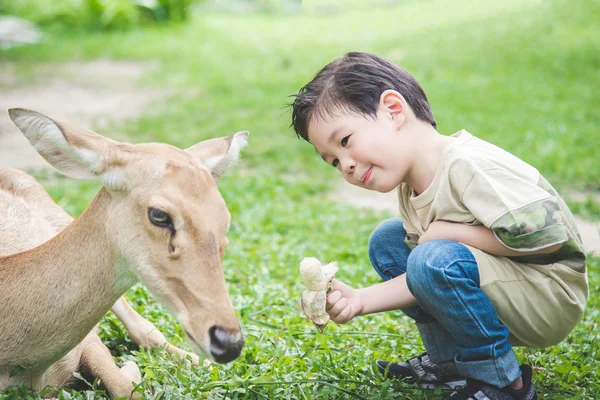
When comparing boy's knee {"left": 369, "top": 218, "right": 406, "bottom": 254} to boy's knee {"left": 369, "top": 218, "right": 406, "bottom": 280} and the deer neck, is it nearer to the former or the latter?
boy's knee {"left": 369, "top": 218, "right": 406, "bottom": 280}

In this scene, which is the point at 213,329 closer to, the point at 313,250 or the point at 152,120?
the point at 313,250

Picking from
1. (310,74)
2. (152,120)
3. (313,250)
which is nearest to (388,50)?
(310,74)

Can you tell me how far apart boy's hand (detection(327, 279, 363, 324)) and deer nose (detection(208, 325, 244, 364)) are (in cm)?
65

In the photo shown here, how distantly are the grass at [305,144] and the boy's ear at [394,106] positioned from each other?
111 centimetres

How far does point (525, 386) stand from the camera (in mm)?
2850

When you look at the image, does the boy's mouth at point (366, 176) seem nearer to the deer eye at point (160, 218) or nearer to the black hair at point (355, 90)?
the black hair at point (355, 90)

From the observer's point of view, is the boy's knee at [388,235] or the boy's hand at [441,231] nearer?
the boy's hand at [441,231]

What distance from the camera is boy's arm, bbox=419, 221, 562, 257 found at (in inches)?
109

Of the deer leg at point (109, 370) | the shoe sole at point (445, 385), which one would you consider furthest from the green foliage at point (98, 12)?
the shoe sole at point (445, 385)

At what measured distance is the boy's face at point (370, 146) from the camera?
2.98 meters

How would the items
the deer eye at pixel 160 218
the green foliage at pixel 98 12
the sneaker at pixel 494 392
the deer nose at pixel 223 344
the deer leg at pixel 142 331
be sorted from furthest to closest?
the green foliage at pixel 98 12
the deer leg at pixel 142 331
the sneaker at pixel 494 392
the deer eye at pixel 160 218
the deer nose at pixel 223 344

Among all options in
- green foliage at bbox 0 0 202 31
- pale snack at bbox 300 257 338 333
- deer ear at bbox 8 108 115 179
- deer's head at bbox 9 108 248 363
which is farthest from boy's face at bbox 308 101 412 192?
green foliage at bbox 0 0 202 31

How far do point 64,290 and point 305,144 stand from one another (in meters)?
6.36

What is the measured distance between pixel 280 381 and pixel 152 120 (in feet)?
23.7
